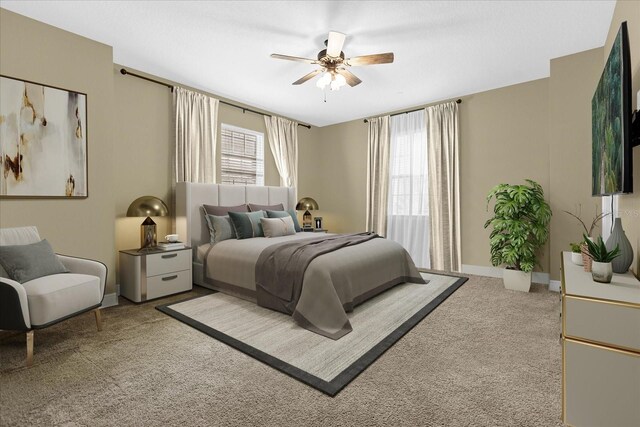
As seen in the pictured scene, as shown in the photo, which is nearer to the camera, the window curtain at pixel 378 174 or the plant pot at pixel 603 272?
the plant pot at pixel 603 272

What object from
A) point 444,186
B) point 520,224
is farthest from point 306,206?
point 520,224

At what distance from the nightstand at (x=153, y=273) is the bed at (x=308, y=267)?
267mm

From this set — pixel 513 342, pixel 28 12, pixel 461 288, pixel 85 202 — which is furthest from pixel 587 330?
pixel 28 12

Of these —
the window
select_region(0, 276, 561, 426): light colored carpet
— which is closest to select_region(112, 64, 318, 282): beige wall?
the window

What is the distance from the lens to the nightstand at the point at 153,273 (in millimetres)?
3260

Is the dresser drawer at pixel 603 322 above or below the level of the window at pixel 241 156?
below

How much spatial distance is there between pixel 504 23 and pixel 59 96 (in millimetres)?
4373

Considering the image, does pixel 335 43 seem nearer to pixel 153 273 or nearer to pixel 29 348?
pixel 153 273

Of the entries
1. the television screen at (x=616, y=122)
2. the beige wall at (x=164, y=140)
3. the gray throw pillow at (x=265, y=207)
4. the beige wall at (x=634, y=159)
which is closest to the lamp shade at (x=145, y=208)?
the beige wall at (x=164, y=140)

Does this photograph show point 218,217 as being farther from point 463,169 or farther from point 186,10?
point 463,169

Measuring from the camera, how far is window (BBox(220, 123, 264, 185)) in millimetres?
4879

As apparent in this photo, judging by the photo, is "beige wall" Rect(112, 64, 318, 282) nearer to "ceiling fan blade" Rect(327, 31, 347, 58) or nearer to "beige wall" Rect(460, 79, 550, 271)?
"ceiling fan blade" Rect(327, 31, 347, 58)

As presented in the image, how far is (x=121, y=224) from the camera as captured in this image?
3.68 metres

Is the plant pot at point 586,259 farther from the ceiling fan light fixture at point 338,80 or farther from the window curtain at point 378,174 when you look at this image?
the window curtain at point 378,174
